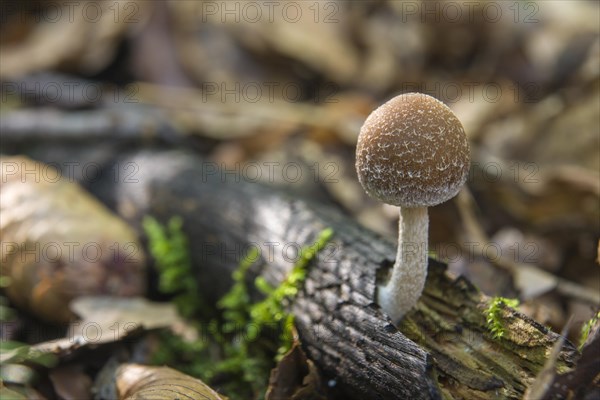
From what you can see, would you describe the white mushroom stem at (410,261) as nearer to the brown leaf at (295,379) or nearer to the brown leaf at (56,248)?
the brown leaf at (295,379)

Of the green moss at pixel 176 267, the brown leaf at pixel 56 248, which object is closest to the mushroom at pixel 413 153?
the green moss at pixel 176 267

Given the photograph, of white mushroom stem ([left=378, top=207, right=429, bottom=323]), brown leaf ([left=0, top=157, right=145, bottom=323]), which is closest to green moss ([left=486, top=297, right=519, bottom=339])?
white mushroom stem ([left=378, top=207, right=429, bottom=323])

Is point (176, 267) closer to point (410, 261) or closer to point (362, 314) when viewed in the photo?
point (362, 314)

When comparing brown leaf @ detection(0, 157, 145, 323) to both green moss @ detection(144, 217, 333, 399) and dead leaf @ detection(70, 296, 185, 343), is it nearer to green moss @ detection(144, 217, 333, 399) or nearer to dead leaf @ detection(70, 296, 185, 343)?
dead leaf @ detection(70, 296, 185, 343)

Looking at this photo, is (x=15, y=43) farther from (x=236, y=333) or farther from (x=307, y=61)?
(x=236, y=333)

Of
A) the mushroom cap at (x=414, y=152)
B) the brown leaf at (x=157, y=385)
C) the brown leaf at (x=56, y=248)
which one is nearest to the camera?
the mushroom cap at (x=414, y=152)
